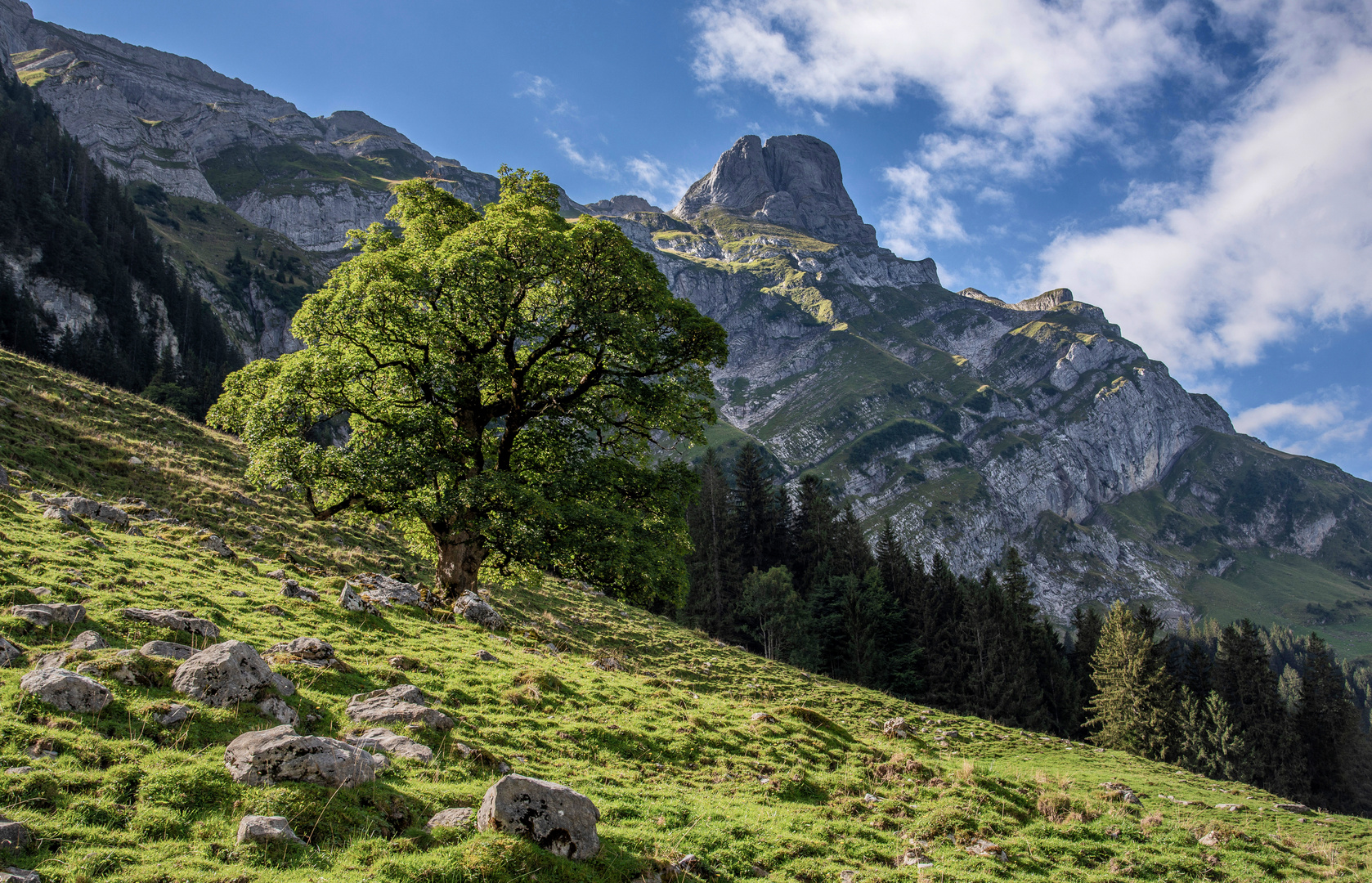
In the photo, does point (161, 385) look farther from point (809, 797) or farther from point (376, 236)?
point (809, 797)

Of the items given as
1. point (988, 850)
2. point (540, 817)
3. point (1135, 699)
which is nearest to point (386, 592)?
point (540, 817)

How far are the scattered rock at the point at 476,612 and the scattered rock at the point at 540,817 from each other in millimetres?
13540

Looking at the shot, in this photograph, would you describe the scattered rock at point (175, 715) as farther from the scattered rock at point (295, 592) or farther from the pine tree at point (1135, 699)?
the pine tree at point (1135, 699)

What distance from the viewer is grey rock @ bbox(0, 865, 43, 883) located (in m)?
5.04

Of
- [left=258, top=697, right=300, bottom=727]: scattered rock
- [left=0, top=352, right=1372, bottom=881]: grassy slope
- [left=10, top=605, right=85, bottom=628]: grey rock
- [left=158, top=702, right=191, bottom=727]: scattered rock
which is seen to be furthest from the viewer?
[left=10, top=605, right=85, bottom=628]: grey rock

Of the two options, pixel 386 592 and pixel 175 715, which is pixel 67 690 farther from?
pixel 386 592

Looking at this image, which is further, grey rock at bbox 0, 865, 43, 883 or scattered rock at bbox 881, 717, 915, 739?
scattered rock at bbox 881, 717, 915, 739

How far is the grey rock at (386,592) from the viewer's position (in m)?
19.3

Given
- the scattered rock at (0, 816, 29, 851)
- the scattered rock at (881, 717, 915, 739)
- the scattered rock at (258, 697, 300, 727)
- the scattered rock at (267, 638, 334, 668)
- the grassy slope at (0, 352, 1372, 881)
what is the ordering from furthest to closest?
the scattered rock at (881, 717, 915, 739) → the scattered rock at (267, 638, 334, 668) → the scattered rock at (258, 697, 300, 727) → the grassy slope at (0, 352, 1372, 881) → the scattered rock at (0, 816, 29, 851)

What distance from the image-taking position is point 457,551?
806 inches

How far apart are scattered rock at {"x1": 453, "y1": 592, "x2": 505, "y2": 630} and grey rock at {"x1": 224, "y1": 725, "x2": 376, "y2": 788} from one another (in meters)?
12.6

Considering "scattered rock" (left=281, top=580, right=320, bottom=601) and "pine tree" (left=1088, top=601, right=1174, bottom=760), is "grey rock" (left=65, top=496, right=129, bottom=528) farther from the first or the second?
"pine tree" (left=1088, top=601, right=1174, bottom=760)

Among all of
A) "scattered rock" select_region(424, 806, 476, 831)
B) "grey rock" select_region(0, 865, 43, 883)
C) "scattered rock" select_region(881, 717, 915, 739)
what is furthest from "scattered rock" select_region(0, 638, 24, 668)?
"scattered rock" select_region(881, 717, 915, 739)

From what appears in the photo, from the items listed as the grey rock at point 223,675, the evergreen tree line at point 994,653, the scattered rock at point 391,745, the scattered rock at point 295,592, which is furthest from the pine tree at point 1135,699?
the grey rock at point 223,675
